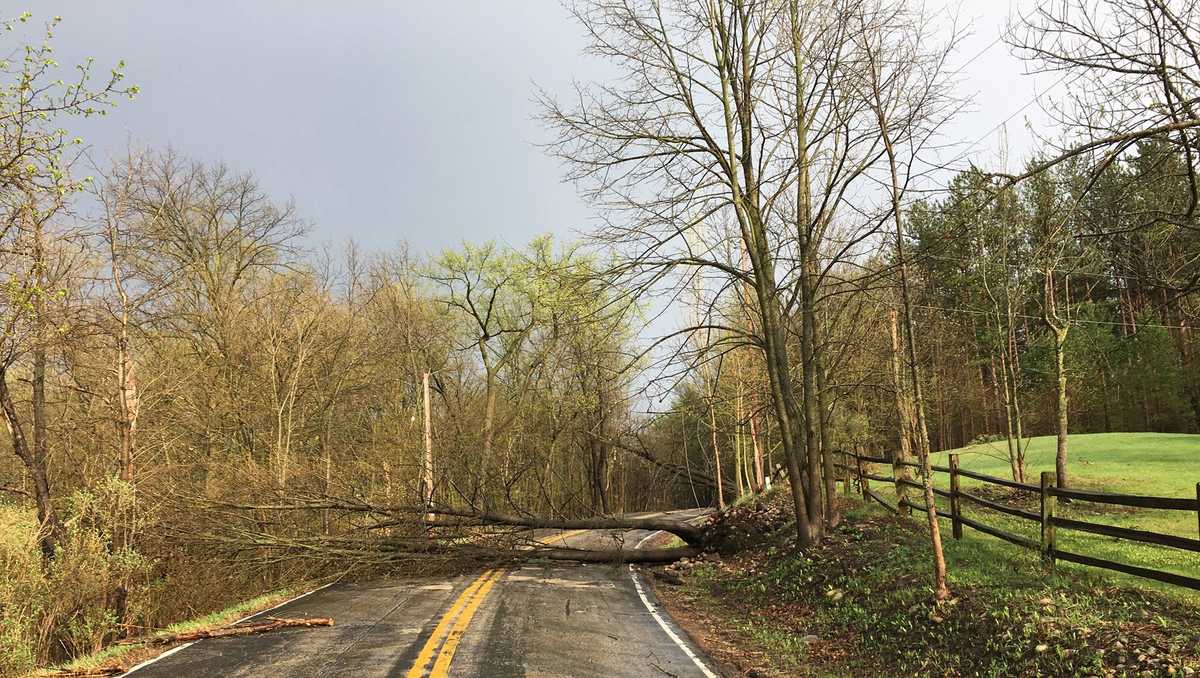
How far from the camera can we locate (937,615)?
283 inches

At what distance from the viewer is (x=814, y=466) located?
11.6 m

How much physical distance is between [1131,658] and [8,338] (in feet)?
47.5

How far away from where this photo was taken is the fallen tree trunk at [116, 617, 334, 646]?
733 cm

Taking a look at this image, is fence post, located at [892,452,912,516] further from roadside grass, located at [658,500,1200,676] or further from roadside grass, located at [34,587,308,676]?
roadside grass, located at [34,587,308,676]

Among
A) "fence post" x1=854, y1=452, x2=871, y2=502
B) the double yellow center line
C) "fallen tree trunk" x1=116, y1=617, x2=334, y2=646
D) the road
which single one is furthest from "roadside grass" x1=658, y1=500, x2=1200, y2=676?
"fallen tree trunk" x1=116, y1=617, x2=334, y2=646

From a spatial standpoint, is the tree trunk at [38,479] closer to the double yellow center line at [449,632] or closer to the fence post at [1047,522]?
the double yellow center line at [449,632]

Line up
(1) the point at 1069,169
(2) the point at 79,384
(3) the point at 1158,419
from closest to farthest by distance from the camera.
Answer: (1) the point at 1069,169 < (2) the point at 79,384 < (3) the point at 1158,419

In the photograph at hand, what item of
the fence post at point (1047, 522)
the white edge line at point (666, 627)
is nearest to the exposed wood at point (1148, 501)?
the fence post at point (1047, 522)

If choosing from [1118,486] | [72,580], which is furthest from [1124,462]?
[72,580]

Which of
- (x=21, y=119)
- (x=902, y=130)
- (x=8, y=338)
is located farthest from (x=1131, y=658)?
(x=8, y=338)

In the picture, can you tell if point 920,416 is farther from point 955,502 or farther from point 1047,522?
point 955,502

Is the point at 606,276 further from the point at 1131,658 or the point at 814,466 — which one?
the point at 1131,658

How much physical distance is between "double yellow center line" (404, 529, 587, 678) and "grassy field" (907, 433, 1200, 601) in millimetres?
7331

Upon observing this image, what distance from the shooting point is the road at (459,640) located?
616cm
